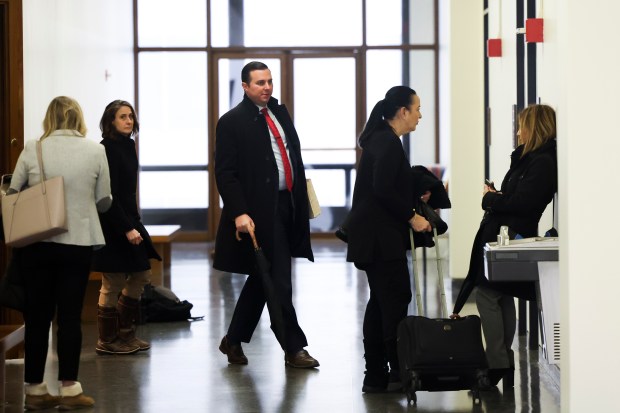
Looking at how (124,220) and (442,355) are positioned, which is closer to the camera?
(442,355)

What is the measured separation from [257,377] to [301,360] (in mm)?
305

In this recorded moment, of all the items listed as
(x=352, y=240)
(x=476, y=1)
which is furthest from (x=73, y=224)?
(x=476, y=1)

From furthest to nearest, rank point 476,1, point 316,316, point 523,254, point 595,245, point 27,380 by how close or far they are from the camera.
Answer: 1. point 476,1
2. point 316,316
3. point 27,380
4. point 523,254
5. point 595,245

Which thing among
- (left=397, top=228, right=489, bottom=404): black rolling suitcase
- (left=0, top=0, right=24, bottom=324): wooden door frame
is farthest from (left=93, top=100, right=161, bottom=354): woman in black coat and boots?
(left=397, top=228, right=489, bottom=404): black rolling suitcase

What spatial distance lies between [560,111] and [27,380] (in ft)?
8.61

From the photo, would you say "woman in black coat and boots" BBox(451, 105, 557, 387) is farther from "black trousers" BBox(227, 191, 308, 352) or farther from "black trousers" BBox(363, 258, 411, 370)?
"black trousers" BBox(227, 191, 308, 352)

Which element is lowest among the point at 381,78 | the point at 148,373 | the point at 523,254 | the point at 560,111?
the point at 148,373

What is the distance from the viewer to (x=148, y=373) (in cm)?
589

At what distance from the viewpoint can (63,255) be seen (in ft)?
16.1

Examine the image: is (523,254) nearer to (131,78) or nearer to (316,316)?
(316,316)

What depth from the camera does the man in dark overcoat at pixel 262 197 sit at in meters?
5.74

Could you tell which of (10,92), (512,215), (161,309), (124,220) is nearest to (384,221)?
(512,215)

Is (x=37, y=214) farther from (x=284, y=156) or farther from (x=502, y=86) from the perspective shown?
(x=502, y=86)

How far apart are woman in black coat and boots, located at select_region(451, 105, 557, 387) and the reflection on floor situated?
9.3 inches
